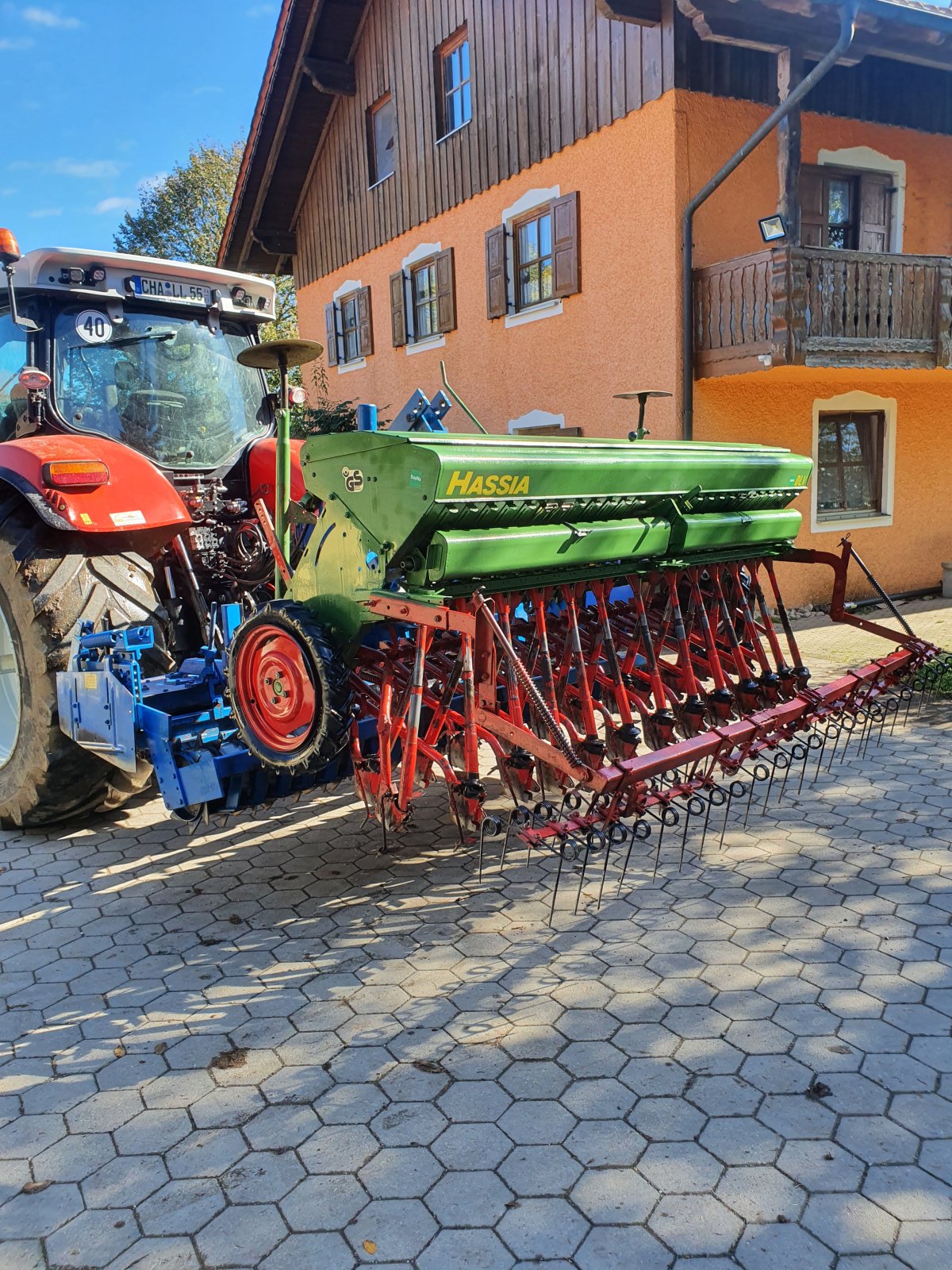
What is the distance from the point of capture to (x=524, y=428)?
35.5ft

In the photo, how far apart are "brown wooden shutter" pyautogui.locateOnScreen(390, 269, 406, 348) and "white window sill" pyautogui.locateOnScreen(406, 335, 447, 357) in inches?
5.7

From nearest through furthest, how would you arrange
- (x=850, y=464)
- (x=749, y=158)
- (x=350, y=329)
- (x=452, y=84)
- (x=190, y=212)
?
(x=749, y=158) → (x=850, y=464) → (x=452, y=84) → (x=350, y=329) → (x=190, y=212)

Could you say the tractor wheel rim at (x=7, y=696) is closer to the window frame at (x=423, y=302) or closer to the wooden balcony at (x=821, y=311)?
the wooden balcony at (x=821, y=311)

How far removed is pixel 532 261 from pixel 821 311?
3.73m

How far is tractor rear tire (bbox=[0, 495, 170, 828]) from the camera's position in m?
3.84

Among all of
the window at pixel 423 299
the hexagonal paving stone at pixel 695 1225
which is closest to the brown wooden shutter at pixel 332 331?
the window at pixel 423 299

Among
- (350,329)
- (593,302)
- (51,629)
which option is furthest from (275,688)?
(350,329)

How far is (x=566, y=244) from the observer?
31.2 feet

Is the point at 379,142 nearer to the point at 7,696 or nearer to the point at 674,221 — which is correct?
the point at 674,221

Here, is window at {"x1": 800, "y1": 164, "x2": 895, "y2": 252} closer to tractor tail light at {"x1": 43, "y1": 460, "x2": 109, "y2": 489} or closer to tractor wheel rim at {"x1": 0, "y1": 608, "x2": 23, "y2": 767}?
tractor tail light at {"x1": 43, "y1": 460, "x2": 109, "y2": 489}

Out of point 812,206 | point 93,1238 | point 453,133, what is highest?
point 453,133

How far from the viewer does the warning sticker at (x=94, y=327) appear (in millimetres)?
4445

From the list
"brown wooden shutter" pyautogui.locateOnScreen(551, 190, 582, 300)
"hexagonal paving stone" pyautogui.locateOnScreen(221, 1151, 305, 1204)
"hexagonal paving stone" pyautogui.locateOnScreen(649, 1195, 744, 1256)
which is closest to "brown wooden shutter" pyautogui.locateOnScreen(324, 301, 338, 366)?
"brown wooden shutter" pyautogui.locateOnScreen(551, 190, 582, 300)

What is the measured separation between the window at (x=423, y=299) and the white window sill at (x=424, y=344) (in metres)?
0.02
